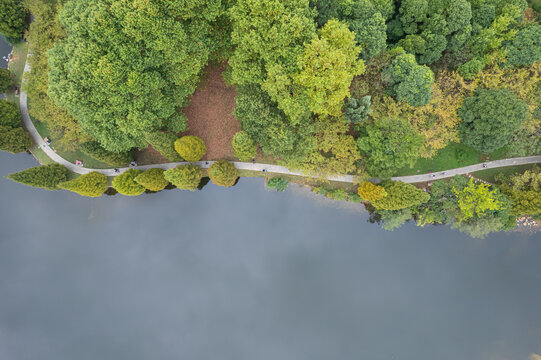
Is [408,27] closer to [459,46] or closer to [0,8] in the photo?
[459,46]

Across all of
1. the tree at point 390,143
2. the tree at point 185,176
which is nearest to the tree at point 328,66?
→ the tree at point 390,143

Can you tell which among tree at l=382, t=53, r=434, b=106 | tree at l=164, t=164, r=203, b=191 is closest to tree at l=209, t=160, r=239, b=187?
tree at l=164, t=164, r=203, b=191

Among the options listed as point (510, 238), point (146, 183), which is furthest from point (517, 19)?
point (146, 183)

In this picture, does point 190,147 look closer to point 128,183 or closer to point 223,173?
point 223,173

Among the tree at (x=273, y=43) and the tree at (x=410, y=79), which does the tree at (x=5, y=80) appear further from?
the tree at (x=410, y=79)

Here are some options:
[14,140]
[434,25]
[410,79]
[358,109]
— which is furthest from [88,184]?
[434,25]

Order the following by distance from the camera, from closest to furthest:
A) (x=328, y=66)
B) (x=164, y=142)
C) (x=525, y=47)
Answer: (x=328, y=66)
(x=525, y=47)
(x=164, y=142)
